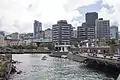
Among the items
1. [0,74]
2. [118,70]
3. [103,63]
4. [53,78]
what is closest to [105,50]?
[103,63]

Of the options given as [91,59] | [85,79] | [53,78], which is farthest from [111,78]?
[91,59]

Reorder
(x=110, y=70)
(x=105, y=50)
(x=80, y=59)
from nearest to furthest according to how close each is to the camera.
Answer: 1. (x=110, y=70)
2. (x=80, y=59)
3. (x=105, y=50)

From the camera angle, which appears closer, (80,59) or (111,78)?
(111,78)

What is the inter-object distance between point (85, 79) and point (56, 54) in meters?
123

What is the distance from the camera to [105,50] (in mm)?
154500

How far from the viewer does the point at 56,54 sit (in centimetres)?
19062

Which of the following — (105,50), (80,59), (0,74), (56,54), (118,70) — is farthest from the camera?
(56,54)

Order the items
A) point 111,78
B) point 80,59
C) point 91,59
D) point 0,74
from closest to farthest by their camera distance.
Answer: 1. point 0,74
2. point 111,78
3. point 91,59
4. point 80,59

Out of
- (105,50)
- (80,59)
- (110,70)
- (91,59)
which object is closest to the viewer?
(110,70)

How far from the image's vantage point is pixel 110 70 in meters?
81.9

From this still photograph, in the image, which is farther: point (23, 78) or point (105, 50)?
point (105, 50)

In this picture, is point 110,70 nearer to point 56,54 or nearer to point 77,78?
point 77,78

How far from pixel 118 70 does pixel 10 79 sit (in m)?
29.5

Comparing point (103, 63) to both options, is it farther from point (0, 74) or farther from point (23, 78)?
point (0, 74)
